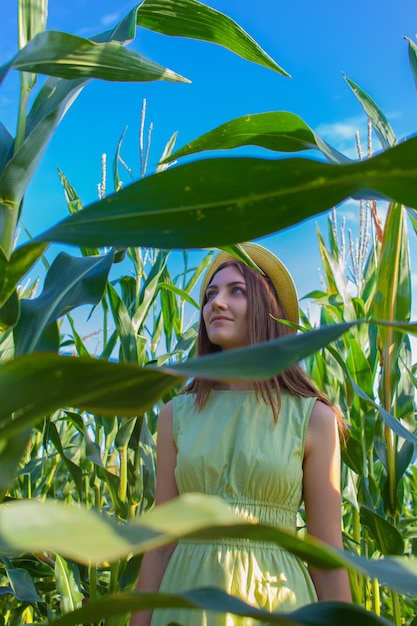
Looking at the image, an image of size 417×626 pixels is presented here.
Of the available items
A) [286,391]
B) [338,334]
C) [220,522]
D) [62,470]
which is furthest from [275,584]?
[62,470]

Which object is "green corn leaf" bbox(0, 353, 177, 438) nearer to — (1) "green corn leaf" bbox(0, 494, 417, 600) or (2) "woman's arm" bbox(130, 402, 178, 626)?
(1) "green corn leaf" bbox(0, 494, 417, 600)

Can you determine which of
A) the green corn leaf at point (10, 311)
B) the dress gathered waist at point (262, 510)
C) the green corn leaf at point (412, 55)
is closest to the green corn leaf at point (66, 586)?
the dress gathered waist at point (262, 510)

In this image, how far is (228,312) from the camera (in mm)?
1242

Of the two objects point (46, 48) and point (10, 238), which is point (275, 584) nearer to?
point (10, 238)

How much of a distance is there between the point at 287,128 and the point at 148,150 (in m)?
1.08

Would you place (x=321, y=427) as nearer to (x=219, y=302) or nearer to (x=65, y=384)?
(x=219, y=302)

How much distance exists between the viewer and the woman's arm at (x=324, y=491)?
3.27 feet

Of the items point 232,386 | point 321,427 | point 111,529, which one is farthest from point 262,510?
point 111,529

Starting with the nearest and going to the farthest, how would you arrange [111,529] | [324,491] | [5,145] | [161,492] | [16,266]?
1. [111,529]
2. [16,266]
3. [5,145]
4. [324,491]
5. [161,492]

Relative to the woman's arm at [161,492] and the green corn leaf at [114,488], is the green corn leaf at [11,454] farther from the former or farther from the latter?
the green corn leaf at [114,488]

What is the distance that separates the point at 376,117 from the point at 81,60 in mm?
605

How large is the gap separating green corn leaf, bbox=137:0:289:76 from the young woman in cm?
59

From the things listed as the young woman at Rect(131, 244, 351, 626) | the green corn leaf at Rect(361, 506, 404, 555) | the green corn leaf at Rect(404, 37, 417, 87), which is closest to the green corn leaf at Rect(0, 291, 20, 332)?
the young woman at Rect(131, 244, 351, 626)

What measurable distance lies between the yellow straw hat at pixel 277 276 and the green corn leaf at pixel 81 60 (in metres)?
0.87
